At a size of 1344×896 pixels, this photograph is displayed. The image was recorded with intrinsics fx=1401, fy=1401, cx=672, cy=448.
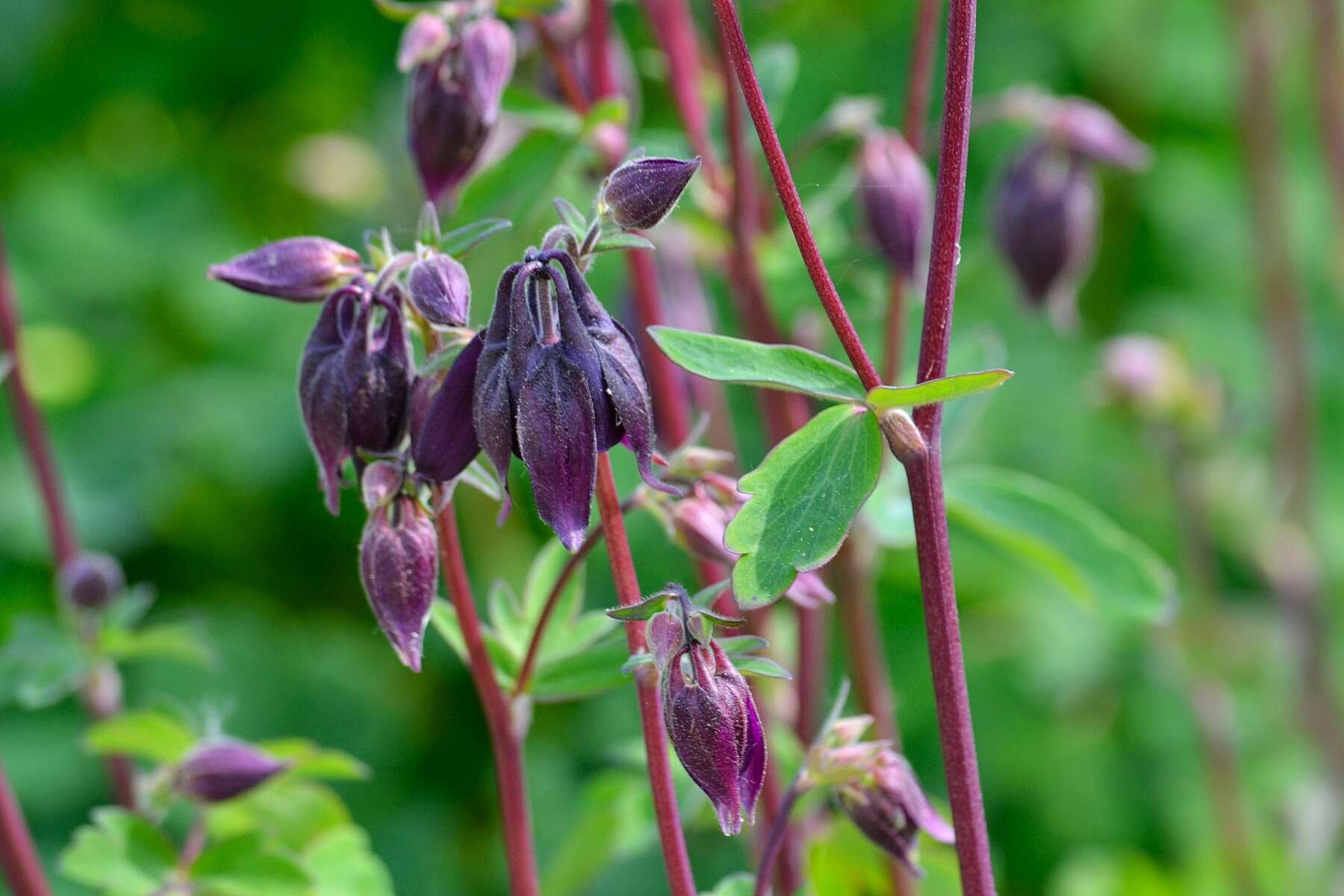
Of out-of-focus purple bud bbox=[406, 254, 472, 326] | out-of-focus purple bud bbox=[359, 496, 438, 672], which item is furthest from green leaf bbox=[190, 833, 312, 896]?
out-of-focus purple bud bbox=[406, 254, 472, 326]

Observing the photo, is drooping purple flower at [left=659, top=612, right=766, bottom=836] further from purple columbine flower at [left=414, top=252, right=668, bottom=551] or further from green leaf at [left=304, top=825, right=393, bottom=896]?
green leaf at [left=304, top=825, right=393, bottom=896]

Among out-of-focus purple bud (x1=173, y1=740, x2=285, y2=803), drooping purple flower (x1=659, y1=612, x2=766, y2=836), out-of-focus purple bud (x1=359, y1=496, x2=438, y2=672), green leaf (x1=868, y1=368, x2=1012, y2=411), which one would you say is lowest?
out-of-focus purple bud (x1=173, y1=740, x2=285, y2=803)

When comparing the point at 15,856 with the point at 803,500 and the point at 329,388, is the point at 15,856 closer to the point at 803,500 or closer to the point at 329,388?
the point at 329,388

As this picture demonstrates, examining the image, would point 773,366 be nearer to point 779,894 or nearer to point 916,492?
point 916,492

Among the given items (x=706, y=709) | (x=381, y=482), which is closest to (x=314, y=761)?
(x=381, y=482)

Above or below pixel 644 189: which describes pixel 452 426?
below
